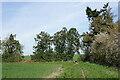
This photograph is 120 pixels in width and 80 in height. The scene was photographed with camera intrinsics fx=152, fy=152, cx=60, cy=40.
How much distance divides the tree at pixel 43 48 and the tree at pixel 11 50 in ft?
11.2

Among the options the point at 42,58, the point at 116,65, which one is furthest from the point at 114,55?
the point at 42,58

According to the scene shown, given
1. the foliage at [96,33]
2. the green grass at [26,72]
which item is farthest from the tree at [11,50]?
the green grass at [26,72]

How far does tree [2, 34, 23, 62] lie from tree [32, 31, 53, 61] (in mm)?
3419

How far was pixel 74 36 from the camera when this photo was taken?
3416cm

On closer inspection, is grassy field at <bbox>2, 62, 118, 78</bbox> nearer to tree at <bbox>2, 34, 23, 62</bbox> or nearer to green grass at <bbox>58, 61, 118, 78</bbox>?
green grass at <bbox>58, 61, 118, 78</bbox>

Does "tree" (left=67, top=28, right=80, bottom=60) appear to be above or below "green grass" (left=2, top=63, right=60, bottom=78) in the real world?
above

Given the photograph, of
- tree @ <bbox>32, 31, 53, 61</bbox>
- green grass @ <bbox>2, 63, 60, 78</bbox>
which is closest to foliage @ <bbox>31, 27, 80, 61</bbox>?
tree @ <bbox>32, 31, 53, 61</bbox>

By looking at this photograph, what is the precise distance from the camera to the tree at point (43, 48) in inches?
1320

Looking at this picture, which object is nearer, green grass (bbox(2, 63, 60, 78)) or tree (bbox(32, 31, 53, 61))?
green grass (bbox(2, 63, 60, 78))

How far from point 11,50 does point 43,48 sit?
22.9 ft

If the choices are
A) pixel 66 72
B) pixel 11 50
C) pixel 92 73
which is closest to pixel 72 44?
pixel 11 50

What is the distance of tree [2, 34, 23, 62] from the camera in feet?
109

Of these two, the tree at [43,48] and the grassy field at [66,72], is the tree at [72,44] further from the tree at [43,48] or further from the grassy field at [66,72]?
the grassy field at [66,72]

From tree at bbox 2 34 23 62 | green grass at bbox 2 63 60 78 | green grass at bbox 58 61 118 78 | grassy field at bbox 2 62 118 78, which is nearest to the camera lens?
green grass at bbox 58 61 118 78
